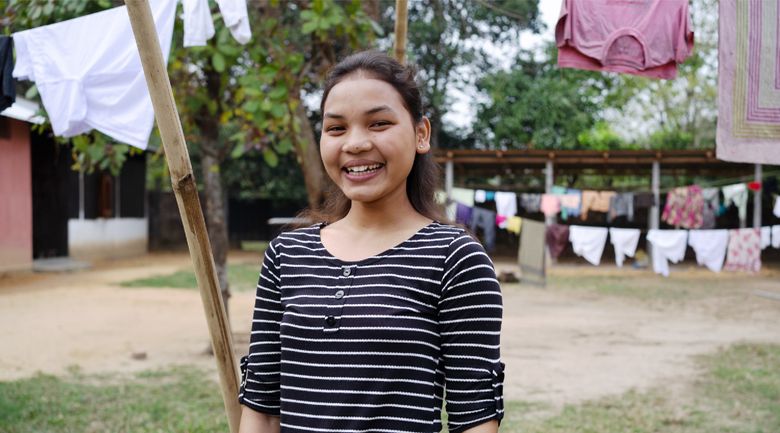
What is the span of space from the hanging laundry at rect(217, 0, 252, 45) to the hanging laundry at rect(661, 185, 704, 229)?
13.5 meters

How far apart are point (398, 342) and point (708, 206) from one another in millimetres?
15550

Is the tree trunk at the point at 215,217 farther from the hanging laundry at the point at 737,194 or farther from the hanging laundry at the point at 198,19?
the hanging laundry at the point at 737,194

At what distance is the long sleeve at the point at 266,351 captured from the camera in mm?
1588

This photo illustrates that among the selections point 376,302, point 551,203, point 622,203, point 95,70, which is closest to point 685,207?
point 622,203

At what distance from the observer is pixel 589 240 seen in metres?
13.6

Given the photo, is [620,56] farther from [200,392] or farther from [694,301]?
[694,301]

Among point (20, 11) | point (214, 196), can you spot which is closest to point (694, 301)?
point (214, 196)

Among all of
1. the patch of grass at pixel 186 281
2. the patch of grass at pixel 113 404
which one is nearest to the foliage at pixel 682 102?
the patch of grass at pixel 186 281

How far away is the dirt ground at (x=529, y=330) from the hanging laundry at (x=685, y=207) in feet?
8.95

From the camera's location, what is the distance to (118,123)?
3.28 meters

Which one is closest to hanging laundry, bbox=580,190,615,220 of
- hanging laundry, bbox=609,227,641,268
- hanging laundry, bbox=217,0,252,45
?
hanging laundry, bbox=609,227,641,268

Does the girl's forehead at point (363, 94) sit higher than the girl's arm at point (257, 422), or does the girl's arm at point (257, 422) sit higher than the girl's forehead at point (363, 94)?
the girl's forehead at point (363, 94)

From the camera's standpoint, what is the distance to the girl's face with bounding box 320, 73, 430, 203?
1.52 metres

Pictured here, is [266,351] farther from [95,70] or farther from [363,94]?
[95,70]
